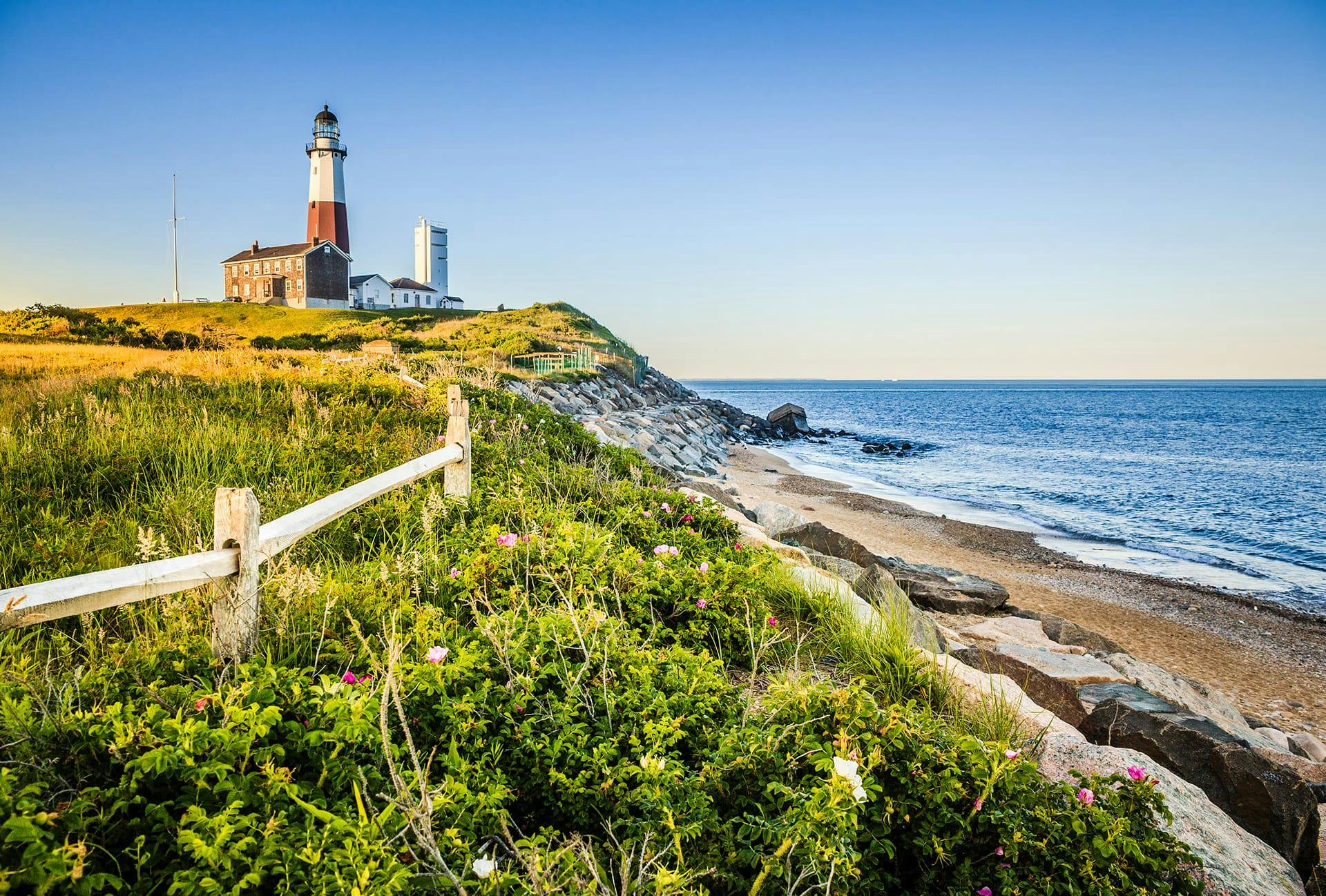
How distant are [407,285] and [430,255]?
21.1 feet

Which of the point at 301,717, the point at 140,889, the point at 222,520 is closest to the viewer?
the point at 140,889

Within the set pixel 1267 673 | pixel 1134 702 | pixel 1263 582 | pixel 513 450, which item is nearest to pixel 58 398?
pixel 513 450

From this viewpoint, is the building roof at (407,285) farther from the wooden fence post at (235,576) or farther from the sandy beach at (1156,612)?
the wooden fence post at (235,576)

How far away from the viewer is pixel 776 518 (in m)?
10.5

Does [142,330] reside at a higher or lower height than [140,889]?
higher

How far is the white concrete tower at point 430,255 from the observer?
76250mm

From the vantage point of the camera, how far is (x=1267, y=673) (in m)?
9.39

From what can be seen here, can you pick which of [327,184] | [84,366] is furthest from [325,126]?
[84,366]

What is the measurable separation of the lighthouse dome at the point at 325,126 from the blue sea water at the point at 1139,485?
48.6m

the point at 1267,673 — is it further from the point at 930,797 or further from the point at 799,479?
the point at 799,479

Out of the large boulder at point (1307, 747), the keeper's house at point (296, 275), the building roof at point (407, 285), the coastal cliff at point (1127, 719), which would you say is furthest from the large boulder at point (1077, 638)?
the building roof at point (407, 285)

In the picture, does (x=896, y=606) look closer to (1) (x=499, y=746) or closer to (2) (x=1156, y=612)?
(1) (x=499, y=746)

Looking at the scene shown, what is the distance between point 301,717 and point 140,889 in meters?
0.71

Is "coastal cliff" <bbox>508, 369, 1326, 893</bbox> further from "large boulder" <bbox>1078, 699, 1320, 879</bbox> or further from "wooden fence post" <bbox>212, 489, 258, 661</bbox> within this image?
"wooden fence post" <bbox>212, 489, 258, 661</bbox>
